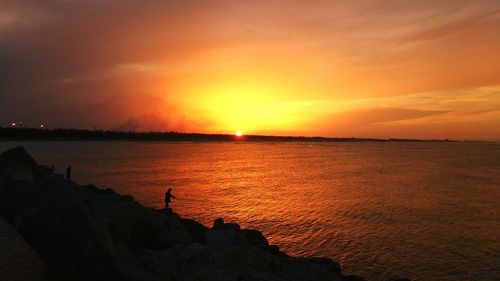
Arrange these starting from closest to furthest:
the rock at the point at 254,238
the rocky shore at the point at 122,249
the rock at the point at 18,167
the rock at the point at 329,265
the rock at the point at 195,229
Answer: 1. the rocky shore at the point at 122,249
2. the rock at the point at 329,265
3. the rock at the point at 254,238
4. the rock at the point at 195,229
5. the rock at the point at 18,167

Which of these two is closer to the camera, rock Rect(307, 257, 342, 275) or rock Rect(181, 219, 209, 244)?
rock Rect(307, 257, 342, 275)

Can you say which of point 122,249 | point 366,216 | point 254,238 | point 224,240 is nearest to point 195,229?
point 254,238

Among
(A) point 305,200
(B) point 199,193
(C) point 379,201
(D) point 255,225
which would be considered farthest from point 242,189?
(D) point 255,225

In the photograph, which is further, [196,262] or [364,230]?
[364,230]

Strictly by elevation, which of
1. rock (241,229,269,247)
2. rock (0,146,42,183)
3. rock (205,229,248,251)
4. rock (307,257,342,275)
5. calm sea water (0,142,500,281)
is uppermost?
rock (0,146,42,183)

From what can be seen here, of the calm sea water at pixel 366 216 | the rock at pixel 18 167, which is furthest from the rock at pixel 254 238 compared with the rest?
the rock at pixel 18 167

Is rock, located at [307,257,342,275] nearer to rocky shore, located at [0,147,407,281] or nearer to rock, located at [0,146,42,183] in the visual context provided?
rocky shore, located at [0,147,407,281]

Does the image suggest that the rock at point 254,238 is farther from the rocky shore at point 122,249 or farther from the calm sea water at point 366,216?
the rocky shore at point 122,249

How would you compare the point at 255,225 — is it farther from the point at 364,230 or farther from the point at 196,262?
the point at 196,262

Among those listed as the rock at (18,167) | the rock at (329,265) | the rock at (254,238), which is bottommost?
the rock at (329,265)

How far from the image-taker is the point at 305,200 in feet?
119

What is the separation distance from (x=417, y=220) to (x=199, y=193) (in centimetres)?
2103

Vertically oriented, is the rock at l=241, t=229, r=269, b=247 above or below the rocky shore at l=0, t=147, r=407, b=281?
below

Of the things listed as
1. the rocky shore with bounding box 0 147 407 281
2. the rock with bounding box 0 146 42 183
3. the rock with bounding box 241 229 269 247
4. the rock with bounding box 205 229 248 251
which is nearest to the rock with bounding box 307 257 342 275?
the rocky shore with bounding box 0 147 407 281
